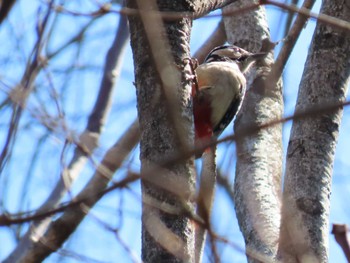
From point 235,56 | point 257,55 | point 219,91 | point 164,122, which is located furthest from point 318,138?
point 235,56

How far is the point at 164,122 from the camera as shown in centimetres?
215

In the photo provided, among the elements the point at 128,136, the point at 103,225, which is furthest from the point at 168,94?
the point at 128,136

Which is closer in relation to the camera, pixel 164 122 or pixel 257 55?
pixel 164 122

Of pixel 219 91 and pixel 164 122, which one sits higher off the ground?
pixel 219 91

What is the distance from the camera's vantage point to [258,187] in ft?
11.0

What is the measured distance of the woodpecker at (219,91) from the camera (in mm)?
4398

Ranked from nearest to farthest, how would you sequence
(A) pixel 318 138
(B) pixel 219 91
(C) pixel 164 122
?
(C) pixel 164 122 → (A) pixel 318 138 → (B) pixel 219 91

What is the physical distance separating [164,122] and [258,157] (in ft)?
4.80

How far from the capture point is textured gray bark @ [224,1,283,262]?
3090mm

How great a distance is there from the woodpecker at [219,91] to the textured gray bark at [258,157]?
0.46 ft

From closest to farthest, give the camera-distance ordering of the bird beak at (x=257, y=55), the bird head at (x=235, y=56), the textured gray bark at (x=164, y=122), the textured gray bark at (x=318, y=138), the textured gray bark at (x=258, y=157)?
the textured gray bark at (x=164, y=122) → the textured gray bark at (x=318, y=138) → the textured gray bark at (x=258, y=157) → the bird beak at (x=257, y=55) → the bird head at (x=235, y=56)

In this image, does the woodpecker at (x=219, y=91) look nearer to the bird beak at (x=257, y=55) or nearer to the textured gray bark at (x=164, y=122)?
the bird beak at (x=257, y=55)

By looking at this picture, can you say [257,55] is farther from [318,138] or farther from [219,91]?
[318,138]

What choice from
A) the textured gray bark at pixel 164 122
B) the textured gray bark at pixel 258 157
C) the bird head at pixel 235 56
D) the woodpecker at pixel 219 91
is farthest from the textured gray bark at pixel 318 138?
the woodpecker at pixel 219 91
